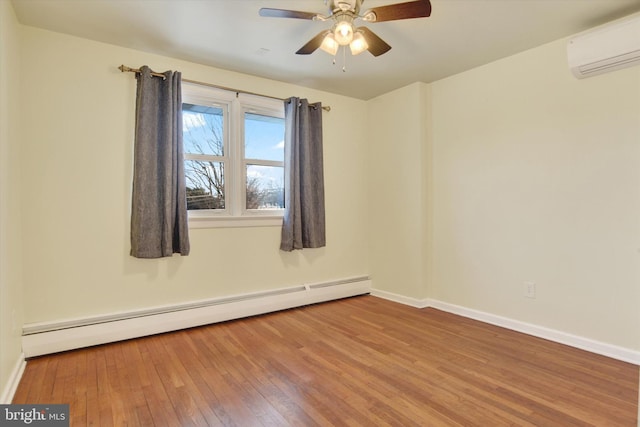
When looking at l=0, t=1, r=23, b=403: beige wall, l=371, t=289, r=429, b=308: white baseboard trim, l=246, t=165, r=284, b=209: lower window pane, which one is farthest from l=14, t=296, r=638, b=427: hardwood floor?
l=246, t=165, r=284, b=209: lower window pane

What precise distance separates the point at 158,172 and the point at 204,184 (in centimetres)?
49

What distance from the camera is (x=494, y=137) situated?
10.4 feet

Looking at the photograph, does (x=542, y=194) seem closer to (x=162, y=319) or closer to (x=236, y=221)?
(x=236, y=221)

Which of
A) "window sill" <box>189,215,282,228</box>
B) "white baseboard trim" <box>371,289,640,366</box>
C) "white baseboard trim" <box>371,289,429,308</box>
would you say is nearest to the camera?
"white baseboard trim" <box>371,289,640,366</box>

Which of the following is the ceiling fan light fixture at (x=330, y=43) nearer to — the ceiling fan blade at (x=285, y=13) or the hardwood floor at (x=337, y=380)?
the ceiling fan blade at (x=285, y=13)

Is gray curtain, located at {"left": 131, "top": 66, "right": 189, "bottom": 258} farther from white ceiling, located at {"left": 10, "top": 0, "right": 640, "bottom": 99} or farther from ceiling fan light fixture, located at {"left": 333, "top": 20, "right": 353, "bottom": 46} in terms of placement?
ceiling fan light fixture, located at {"left": 333, "top": 20, "right": 353, "bottom": 46}

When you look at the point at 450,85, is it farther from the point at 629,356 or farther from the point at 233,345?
the point at 233,345

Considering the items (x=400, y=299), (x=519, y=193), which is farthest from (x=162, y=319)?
(x=519, y=193)

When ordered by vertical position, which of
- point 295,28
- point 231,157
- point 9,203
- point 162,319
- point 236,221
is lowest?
point 162,319

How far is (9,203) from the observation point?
82.4 inches

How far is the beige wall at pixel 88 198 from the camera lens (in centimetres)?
251

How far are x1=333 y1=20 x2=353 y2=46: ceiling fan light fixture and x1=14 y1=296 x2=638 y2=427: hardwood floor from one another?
2107mm

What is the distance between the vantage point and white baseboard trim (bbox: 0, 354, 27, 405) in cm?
186

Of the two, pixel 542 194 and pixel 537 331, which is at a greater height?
pixel 542 194
